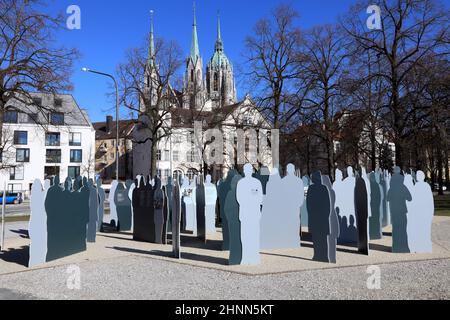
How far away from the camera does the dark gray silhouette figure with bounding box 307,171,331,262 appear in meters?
10.5

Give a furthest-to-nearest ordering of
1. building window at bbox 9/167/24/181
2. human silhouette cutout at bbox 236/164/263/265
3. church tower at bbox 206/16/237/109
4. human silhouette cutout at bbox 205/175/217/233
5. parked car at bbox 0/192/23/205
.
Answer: church tower at bbox 206/16/237/109 → building window at bbox 9/167/24/181 → parked car at bbox 0/192/23/205 → human silhouette cutout at bbox 205/175/217/233 → human silhouette cutout at bbox 236/164/263/265

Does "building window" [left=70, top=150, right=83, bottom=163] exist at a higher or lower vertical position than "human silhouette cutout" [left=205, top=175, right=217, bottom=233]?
higher

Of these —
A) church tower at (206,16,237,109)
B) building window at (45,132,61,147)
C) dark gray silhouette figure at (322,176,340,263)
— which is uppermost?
church tower at (206,16,237,109)

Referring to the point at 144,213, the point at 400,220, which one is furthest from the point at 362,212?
the point at 144,213

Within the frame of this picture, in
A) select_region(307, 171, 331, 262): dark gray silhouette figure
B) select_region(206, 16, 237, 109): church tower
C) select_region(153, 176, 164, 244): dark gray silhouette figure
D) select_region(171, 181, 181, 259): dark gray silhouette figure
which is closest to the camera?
select_region(307, 171, 331, 262): dark gray silhouette figure

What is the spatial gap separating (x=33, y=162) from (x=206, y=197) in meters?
51.1

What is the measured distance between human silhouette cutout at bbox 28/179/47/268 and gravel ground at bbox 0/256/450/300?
969 millimetres

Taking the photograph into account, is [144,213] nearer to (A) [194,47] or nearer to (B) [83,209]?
(B) [83,209]

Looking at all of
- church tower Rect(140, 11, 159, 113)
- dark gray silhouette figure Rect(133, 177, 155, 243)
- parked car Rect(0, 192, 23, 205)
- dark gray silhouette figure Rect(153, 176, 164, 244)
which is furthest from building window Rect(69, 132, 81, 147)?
dark gray silhouette figure Rect(153, 176, 164, 244)

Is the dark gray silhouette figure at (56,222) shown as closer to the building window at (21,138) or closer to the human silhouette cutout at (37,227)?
the human silhouette cutout at (37,227)

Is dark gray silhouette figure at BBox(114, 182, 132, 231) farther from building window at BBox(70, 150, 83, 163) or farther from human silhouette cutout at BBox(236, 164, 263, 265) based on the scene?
building window at BBox(70, 150, 83, 163)

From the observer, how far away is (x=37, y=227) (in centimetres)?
1052

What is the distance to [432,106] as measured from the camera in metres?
21.3
